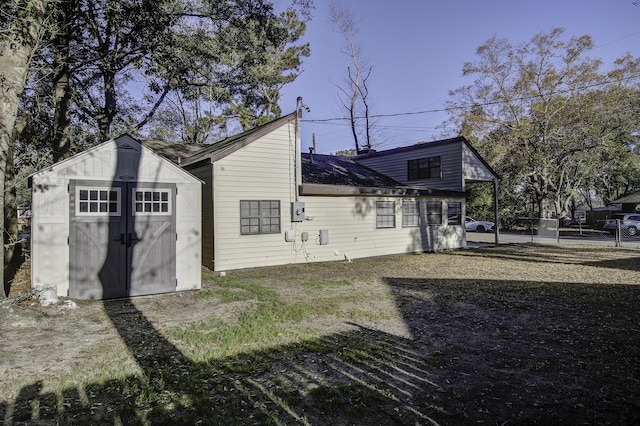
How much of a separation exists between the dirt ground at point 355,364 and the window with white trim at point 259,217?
382 cm

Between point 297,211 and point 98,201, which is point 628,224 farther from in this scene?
point 98,201

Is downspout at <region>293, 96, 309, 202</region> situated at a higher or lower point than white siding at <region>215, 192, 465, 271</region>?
higher

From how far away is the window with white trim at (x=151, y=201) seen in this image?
723 centimetres

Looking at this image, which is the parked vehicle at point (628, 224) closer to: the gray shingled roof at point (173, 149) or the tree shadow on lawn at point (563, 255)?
the tree shadow on lawn at point (563, 255)

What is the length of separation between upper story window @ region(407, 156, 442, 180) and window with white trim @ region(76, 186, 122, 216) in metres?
13.2

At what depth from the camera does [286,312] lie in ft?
20.5

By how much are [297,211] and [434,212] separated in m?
7.10

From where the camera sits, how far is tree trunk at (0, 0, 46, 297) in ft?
20.4

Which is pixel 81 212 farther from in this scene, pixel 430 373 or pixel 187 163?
pixel 430 373

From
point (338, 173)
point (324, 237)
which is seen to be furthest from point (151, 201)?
point (338, 173)

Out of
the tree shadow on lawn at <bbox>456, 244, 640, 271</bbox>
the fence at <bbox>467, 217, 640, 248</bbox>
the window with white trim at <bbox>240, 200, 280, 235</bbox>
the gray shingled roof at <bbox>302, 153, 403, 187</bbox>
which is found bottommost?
the tree shadow on lawn at <bbox>456, 244, 640, 271</bbox>

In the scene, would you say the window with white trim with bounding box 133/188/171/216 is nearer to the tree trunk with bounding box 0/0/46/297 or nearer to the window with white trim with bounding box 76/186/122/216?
the window with white trim with bounding box 76/186/122/216

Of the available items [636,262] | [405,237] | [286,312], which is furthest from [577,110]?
[286,312]

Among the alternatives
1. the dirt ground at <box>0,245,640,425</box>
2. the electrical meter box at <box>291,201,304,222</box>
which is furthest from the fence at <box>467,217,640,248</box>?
the dirt ground at <box>0,245,640,425</box>
